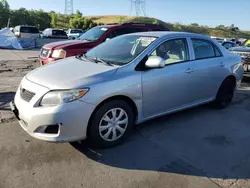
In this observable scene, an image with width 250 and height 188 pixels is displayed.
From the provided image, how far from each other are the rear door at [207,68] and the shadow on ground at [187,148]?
544 millimetres

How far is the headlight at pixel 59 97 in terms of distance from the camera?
10.5ft

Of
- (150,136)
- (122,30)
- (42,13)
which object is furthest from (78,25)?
Answer: (150,136)

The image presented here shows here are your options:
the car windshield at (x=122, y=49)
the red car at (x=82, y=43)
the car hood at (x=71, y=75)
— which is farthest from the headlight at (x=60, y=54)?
the car hood at (x=71, y=75)

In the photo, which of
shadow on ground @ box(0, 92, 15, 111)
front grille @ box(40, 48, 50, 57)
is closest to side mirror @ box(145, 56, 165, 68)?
shadow on ground @ box(0, 92, 15, 111)

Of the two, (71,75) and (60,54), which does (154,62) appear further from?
(60,54)

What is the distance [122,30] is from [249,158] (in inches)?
255

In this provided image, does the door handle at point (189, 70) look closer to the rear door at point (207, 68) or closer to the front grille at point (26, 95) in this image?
the rear door at point (207, 68)

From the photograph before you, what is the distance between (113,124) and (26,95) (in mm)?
1208

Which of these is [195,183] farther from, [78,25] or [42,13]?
[42,13]

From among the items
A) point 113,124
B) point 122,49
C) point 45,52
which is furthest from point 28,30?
point 113,124

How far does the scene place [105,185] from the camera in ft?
9.58

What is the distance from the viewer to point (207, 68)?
4.90 meters

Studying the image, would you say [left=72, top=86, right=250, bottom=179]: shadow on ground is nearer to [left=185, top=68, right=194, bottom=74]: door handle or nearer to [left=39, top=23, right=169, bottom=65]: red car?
[left=185, top=68, right=194, bottom=74]: door handle

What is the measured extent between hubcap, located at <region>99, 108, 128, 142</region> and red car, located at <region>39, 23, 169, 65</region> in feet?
13.0
